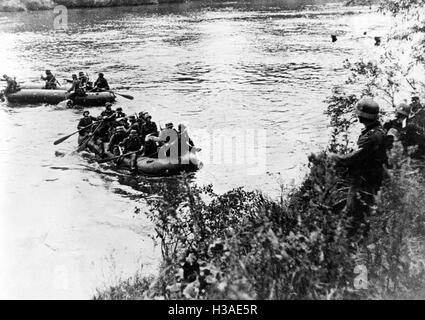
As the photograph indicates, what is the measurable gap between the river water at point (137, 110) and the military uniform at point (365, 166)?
149 inches

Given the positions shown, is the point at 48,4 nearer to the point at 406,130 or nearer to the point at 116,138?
the point at 116,138

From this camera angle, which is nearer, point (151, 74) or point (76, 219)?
point (76, 219)

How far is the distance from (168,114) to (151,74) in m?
8.86

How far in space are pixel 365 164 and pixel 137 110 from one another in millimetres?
17840

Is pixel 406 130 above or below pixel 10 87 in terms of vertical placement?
above

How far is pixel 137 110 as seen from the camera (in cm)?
2273

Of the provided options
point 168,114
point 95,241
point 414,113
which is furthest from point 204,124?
point 414,113

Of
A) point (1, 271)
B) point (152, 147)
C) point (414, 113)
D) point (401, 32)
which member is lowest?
point (1, 271)

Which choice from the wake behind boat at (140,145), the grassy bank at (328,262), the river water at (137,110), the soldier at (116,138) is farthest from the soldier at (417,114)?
the soldier at (116,138)

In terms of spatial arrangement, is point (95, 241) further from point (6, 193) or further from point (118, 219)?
point (6, 193)

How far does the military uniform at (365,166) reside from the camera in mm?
5699

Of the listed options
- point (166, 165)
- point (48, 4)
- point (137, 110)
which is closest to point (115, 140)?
point (166, 165)
